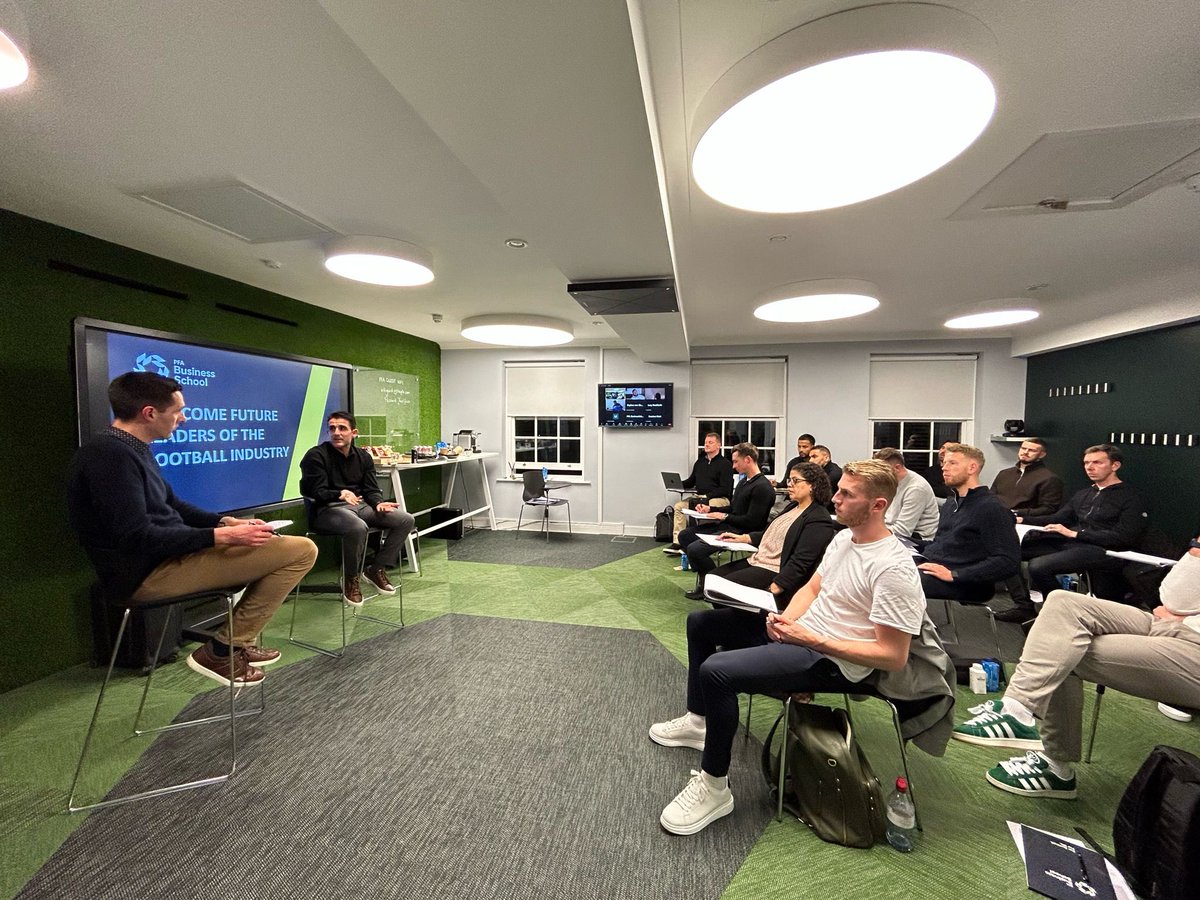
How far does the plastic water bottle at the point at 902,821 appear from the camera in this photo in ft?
5.62

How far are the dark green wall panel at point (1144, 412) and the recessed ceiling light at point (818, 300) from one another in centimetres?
260

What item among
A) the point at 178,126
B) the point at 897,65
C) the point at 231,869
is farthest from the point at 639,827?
the point at 178,126

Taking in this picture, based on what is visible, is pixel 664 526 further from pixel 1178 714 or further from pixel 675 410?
pixel 1178 714

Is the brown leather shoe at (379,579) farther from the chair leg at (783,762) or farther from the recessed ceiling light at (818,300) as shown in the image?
the recessed ceiling light at (818,300)

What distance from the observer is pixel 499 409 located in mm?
7461

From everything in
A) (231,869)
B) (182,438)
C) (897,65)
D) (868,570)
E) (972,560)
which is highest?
(897,65)

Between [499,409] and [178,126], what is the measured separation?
5594mm

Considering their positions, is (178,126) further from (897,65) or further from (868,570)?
(868,570)

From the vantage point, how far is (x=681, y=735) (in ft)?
7.48

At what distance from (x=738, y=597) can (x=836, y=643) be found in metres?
0.44

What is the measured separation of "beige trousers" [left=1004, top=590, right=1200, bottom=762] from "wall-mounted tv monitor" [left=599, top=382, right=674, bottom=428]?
16.9 ft

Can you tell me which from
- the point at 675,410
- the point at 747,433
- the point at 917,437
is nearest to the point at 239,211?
the point at 675,410

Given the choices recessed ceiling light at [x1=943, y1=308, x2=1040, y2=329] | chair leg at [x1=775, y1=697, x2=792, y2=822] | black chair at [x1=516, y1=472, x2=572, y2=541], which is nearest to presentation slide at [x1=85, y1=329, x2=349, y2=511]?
black chair at [x1=516, y1=472, x2=572, y2=541]

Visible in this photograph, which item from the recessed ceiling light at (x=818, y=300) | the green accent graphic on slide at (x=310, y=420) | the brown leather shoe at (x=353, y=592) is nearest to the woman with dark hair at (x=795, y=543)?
the recessed ceiling light at (x=818, y=300)
